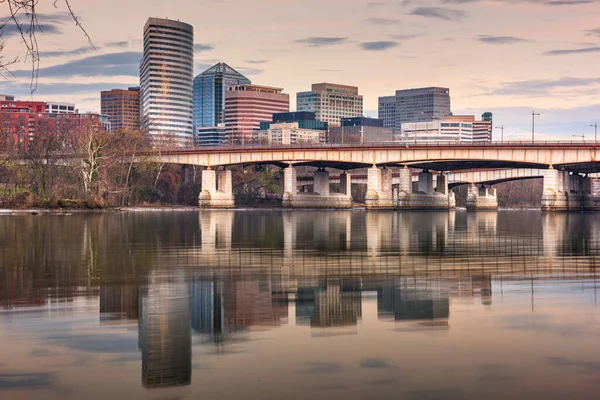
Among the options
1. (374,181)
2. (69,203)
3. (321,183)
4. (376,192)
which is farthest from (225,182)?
(69,203)

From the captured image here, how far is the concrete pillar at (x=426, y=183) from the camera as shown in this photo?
169125 mm

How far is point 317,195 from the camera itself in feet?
524

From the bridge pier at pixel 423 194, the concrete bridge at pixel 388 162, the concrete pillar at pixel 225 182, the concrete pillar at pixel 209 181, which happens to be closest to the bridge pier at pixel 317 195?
the concrete bridge at pixel 388 162

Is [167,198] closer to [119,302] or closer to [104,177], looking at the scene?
[104,177]

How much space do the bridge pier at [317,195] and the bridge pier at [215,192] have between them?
390 inches

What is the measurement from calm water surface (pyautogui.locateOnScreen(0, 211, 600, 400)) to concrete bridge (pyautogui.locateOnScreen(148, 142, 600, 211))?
10754 centimetres

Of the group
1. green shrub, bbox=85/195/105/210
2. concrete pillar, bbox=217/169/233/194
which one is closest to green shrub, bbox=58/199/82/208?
green shrub, bbox=85/195/105/210

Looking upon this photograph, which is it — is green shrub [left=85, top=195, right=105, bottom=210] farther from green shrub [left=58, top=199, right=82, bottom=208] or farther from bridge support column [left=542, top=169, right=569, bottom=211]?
bridge support column [left=542, top=169, right=569, bottom=211]

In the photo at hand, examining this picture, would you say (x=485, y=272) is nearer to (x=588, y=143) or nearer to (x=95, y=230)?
(x=95, y=230)

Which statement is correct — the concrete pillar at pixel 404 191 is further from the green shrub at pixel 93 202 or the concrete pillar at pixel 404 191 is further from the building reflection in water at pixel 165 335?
the building reflection in water at pixel 165 335

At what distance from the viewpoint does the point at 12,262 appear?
102ft

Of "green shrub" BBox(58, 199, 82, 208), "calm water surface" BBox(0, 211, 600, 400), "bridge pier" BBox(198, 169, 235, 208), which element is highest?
"bridge pier" BBox(198, 169, 235, 208)

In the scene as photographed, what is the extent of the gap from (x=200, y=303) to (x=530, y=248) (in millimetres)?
24899

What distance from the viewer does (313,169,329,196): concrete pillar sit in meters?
162
